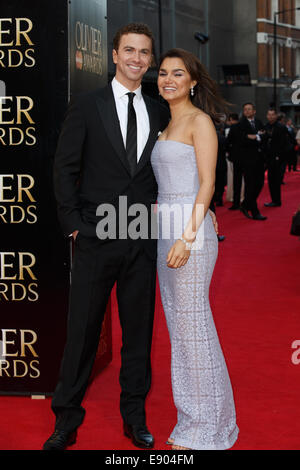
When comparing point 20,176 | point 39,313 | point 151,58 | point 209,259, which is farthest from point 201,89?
point 39,313

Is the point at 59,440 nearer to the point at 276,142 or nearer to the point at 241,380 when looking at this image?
the point at 241,380

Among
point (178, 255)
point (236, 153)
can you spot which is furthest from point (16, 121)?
point (236, 153)

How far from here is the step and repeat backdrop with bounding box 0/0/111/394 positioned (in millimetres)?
3627

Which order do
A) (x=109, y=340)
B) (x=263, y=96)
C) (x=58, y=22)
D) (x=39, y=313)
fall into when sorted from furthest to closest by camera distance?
(x=263, y=96)
(x=109, y=340)
(x=39, y=313)
(x=58, y=22)

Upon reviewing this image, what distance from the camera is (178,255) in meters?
3.02

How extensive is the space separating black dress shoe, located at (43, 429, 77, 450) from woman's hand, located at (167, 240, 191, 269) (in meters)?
0.89

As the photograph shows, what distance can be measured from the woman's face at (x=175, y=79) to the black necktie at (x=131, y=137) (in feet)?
0.55

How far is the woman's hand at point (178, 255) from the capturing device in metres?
3.02

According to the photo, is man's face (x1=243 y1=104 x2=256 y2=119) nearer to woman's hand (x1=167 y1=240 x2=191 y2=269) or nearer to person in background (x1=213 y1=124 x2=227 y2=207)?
person in background (x1=213 y1=124 x2=227 y2=207)

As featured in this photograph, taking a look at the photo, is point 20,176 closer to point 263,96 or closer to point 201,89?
point 201,89

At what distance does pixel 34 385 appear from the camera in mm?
3887

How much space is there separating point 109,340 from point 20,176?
1228mm

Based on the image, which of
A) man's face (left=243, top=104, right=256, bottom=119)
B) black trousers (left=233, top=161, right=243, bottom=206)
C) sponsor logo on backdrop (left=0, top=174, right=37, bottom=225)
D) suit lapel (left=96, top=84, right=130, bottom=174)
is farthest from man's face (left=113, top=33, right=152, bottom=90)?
black trousers (left=233, top=161, right=243, bottom=206)

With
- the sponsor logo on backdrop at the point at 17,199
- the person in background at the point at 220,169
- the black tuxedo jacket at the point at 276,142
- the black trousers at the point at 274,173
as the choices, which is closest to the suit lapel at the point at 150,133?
the sponsor logo on backdrop at the point at 17,199
